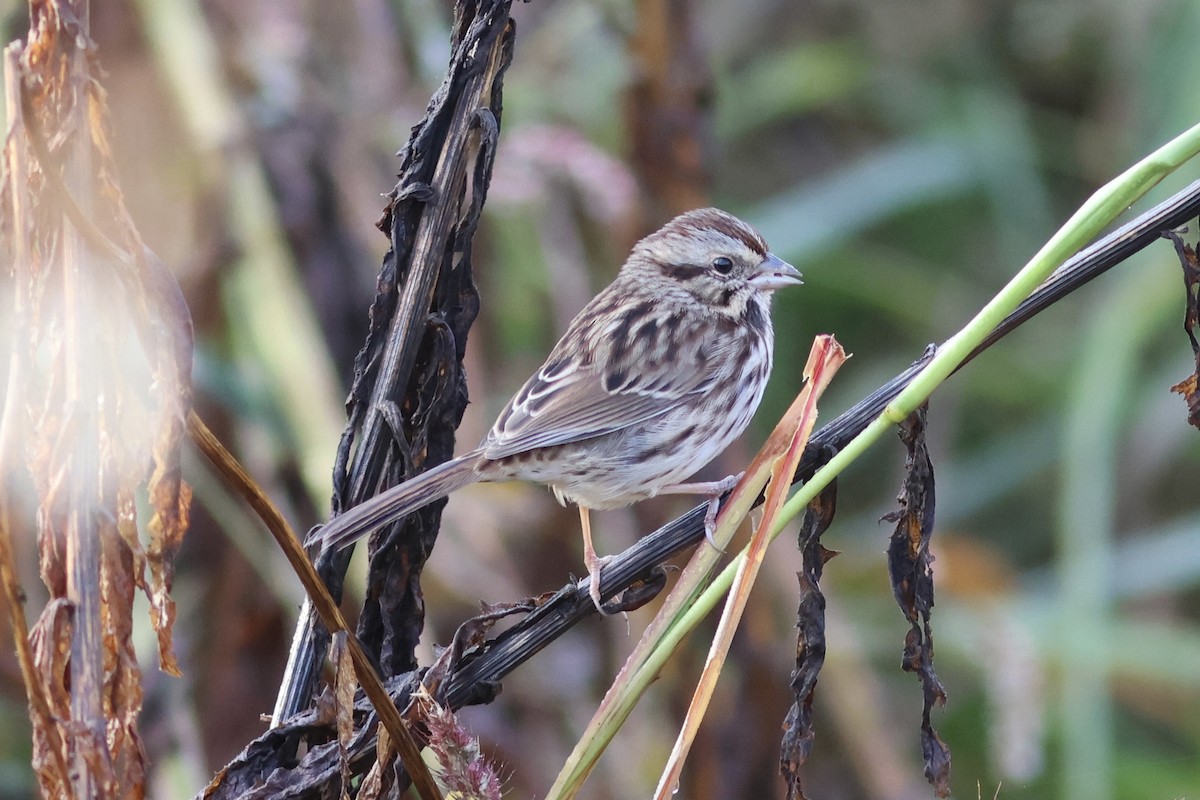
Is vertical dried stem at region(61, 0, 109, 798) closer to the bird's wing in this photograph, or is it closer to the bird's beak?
the bird's wing

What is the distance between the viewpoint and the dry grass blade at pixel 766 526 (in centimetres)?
151

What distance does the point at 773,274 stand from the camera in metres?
3.08

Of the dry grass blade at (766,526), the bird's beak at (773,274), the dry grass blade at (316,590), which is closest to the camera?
the dry grass blade at (316,590)

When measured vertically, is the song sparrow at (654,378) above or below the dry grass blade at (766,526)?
above

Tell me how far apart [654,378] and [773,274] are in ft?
1.41

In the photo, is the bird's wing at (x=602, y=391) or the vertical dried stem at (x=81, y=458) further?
the bird's wing at (x=602, y=391)

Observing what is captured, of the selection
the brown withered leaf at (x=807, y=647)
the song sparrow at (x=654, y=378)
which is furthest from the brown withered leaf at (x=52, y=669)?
the song sparrow at (x=654, y=378)

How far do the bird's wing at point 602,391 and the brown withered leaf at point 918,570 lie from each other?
43.0 inches

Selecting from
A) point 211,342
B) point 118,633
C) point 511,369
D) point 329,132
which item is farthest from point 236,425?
point 118,633

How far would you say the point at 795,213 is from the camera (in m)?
4.21

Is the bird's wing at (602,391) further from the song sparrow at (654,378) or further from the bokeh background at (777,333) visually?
the bokeh background at (777,333)

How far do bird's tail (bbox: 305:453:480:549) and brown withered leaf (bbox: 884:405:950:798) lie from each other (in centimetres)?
59

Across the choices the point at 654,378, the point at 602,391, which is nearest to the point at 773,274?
the point at 654,378

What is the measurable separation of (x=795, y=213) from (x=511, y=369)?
1.09 metres
